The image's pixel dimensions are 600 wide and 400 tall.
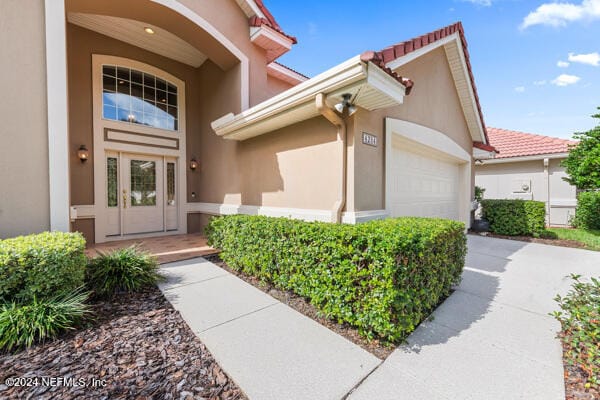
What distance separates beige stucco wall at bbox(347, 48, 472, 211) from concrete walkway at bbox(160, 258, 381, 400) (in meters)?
2.06

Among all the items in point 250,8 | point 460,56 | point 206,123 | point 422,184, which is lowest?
point 422,184

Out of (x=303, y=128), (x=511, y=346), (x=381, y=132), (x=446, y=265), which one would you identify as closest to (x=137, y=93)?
(x=303, y=128)

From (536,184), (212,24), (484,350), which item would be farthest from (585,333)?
(536,184)

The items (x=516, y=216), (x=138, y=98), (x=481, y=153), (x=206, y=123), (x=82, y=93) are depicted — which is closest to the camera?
(x=82, y=93)

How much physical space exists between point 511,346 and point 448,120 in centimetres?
670

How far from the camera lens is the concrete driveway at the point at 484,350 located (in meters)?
2.02

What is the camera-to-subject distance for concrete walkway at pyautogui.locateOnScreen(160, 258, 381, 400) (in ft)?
6.84

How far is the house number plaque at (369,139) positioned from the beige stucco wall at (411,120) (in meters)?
0.06

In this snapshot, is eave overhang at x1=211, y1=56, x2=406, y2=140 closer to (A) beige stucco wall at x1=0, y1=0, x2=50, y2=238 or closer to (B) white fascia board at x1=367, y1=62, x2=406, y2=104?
(B) white fascia board at x1=367, y1=62, x2=406, y2=104

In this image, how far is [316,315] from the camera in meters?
3.18

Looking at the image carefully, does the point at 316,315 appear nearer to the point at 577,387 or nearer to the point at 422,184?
the point at 577,387

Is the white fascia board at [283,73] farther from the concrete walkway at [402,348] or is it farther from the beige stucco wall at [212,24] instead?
the concrete walkway at [402,348]

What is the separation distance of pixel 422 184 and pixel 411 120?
1.81 metres

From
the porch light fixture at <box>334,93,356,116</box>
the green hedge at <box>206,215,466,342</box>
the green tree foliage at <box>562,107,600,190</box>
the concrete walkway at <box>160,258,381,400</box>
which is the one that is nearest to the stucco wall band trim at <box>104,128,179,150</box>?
the concrete walkway at <box>160,258,381,400</box>
